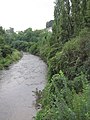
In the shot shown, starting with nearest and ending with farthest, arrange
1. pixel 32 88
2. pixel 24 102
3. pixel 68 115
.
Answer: pixel 68 115, pixel 24 102, pixel 32 88

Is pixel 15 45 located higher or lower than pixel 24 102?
higher

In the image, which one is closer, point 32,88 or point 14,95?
point 14,95

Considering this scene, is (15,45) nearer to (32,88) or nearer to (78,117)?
(32,88)

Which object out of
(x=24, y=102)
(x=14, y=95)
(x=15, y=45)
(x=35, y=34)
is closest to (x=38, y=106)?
(x=24, y=102)

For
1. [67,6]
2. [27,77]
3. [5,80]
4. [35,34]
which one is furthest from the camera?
[35,34]

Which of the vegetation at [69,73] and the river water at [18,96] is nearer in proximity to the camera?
the vegetation at [69,73]

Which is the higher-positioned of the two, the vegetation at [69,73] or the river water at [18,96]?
the vegetation at [69,73]

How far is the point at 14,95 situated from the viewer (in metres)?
24.8

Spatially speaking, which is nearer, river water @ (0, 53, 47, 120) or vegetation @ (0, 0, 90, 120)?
vegetation @ (0, 0, 90, 120)

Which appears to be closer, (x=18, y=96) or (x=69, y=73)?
(x=69, y=73)

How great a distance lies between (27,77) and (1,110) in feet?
48.8

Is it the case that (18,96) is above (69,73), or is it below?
below

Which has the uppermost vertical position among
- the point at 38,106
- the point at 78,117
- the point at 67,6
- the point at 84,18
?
the point at 67,6

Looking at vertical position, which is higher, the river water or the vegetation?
the vegetation
